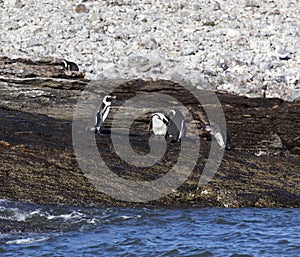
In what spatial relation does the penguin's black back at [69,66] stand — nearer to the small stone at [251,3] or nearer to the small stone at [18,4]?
the small stone at [18,4]

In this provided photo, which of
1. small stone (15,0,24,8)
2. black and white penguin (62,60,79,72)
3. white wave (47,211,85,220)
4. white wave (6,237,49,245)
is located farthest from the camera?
small stone (15,0,24,8)

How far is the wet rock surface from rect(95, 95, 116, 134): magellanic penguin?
1.18 ft

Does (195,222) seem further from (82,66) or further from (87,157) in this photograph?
(82,66)

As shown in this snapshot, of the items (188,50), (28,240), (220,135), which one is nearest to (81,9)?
(188,50)

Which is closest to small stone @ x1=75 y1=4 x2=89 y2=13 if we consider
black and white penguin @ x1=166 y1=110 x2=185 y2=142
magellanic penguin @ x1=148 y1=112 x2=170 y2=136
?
black and white penguin @ x1=166 y1=110 x2=185 y2=142

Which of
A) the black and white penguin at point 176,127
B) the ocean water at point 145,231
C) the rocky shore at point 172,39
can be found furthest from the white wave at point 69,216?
the rocky shore at point 172,39

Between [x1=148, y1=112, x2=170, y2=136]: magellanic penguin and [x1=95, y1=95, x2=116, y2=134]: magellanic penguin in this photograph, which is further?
[x1=148, y1=112, x2=170, y2=136]: magellanic penguin

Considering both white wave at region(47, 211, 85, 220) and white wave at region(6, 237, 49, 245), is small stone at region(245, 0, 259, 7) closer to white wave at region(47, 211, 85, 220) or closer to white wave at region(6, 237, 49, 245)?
white wave at region(47, 211, 85, 220)

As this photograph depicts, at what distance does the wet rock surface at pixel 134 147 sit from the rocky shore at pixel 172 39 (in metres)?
1.77

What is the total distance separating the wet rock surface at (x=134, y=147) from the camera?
432 inches

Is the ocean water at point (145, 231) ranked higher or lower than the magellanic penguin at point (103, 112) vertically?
lower

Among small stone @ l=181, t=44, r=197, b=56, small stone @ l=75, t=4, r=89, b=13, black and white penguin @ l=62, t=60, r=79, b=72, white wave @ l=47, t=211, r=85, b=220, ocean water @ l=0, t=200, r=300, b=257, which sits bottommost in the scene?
ocean water @ l=0, t=200, r=300, b=257

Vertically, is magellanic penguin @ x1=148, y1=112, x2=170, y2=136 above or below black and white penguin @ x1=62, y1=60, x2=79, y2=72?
below

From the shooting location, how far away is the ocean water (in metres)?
8.84
